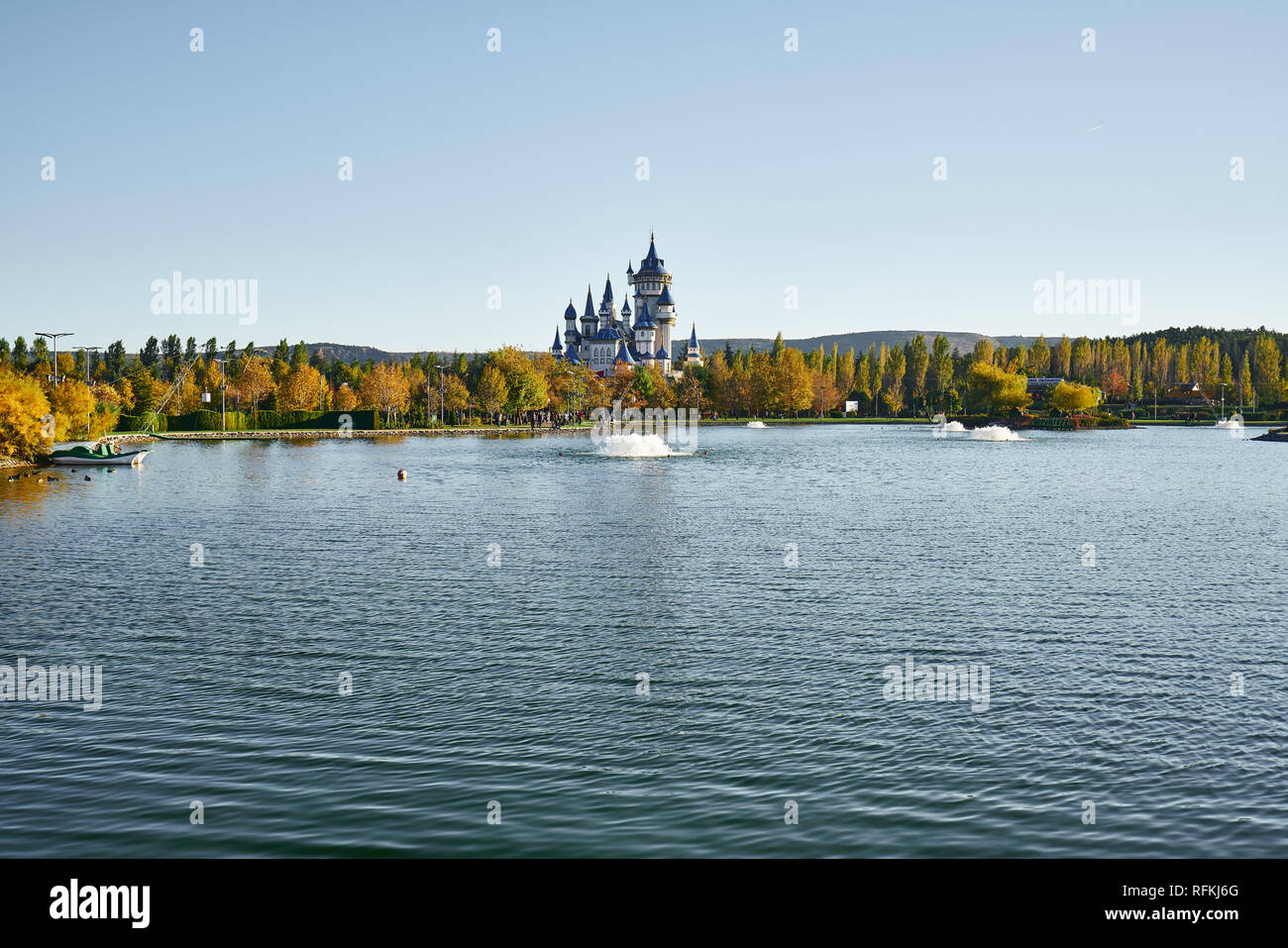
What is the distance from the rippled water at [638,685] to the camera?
16828 mm

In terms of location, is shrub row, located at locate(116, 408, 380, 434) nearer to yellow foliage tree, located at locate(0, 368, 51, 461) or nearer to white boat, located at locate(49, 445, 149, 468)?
white boat, located at locate(49, 445, 149, 468)

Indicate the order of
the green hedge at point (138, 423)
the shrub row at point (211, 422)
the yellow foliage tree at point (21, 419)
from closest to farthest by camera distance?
the yellow foliage tree at point (21, 419), the green hedge at point (138, 423), the shrub row at point (211, 422)

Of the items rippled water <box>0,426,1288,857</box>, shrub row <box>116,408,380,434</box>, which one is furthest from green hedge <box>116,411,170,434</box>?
rippled water <box>0,426,1288,857</box>

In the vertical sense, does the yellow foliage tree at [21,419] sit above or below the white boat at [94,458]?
above

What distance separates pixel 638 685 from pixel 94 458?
98972 mm

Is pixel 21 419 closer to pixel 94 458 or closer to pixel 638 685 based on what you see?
pixel 94 458

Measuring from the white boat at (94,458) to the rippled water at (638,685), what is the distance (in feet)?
167

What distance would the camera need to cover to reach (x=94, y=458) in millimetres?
106750

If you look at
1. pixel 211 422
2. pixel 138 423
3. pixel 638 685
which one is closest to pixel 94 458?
pixel 138 423

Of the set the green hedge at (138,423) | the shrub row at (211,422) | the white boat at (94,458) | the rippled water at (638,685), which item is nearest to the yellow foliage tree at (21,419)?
the white boat at (94,458)

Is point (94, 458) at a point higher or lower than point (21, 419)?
lower

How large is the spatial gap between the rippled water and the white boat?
50840 millimetres

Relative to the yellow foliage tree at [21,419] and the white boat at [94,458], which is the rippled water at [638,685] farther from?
the white boat at [94,458]
